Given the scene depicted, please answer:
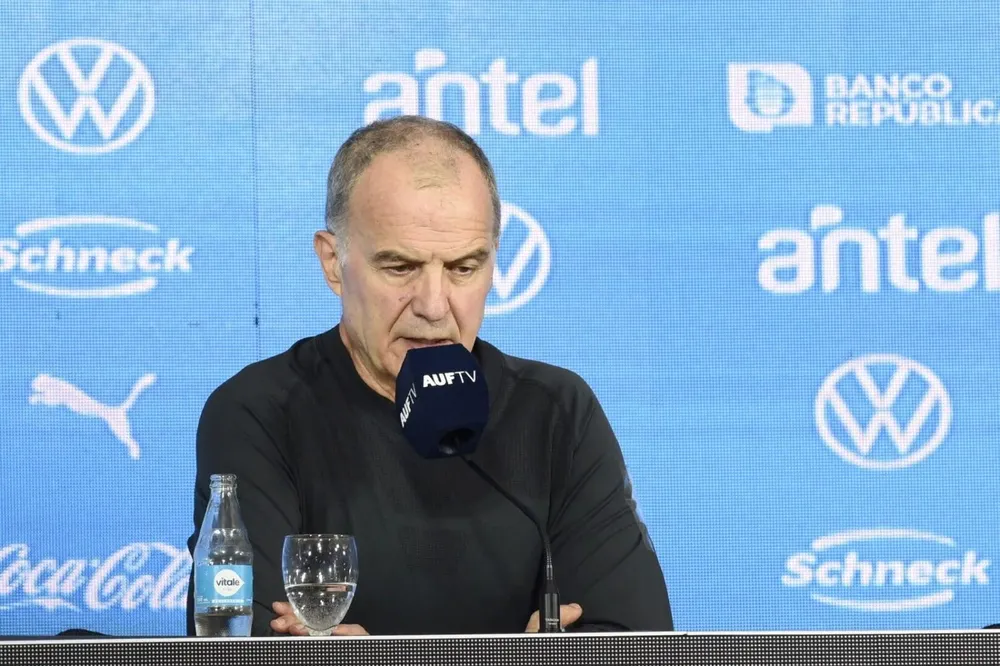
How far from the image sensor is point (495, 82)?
356 cm

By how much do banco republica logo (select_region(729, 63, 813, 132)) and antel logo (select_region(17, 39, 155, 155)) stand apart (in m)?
1.44

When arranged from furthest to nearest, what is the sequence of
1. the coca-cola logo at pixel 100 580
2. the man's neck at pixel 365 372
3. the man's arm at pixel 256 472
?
the coca-cola logo at pixel 100 580
the man's neck at pixel 365 372
the man's arm at pixel 256 472

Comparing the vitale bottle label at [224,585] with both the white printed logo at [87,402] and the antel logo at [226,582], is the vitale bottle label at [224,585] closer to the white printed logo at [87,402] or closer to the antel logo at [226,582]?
the antel logo at [226,582]

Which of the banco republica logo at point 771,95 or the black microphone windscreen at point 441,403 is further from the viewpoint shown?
the banco republica logo at point 771,95

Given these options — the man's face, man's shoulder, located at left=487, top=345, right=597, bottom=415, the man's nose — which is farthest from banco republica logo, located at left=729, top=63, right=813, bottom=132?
the man's nose

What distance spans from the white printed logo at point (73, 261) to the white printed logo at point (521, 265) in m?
0.83

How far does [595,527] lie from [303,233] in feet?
4.53

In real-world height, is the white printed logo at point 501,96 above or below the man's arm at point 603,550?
above

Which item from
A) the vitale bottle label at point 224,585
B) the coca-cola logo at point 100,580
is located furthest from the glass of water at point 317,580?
the coca-cola logo at point 100,580

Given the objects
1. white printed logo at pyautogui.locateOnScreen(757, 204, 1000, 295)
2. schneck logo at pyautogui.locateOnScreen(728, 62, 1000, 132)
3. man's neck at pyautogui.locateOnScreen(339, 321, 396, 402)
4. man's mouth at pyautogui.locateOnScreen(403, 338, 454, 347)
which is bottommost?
man's neck at pyautogui.locateOnScreen(339, 321, 396, 402)

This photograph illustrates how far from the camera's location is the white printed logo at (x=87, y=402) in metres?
3.47

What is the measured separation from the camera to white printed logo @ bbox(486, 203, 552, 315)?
3572mm

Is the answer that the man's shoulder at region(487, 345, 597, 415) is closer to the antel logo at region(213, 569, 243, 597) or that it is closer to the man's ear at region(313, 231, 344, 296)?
the man's ear at region(313, 231, 344, 296)

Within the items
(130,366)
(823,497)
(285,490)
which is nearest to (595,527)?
(285,490)
